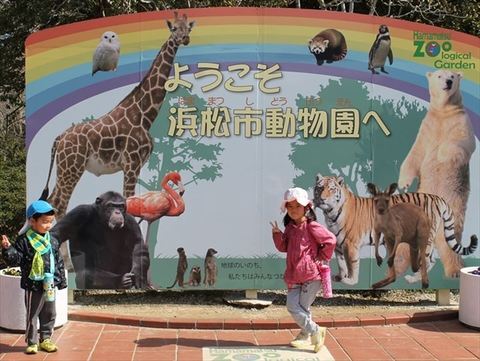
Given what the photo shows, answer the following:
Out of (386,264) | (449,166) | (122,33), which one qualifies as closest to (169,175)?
(122,33)

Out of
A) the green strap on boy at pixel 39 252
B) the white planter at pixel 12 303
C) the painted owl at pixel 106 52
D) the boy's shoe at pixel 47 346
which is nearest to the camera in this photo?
the green strap on boy at pixel 39 252

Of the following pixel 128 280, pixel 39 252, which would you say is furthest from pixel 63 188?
pixel 39 252

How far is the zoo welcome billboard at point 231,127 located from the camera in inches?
251

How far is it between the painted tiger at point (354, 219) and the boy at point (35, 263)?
2951 millimetres

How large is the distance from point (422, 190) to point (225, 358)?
304cm

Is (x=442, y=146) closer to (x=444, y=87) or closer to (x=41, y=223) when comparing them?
(x=444, y=87)

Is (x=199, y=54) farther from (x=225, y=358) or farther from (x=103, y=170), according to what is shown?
(x=225, y=358)

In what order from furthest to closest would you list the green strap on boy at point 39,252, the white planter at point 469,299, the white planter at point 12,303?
the white planter at point 469,299, the white planter at point 12,303, the green strap on boy at point 39,252

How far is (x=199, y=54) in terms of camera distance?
251 inches

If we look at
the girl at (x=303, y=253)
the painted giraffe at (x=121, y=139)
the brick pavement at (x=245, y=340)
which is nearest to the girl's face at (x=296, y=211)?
the girl at (x=303, y=253)

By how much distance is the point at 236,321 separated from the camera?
5.89m

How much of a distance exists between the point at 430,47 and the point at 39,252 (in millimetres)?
4676

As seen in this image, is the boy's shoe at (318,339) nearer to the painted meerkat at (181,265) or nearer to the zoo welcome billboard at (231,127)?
the zoo welcome billboard at (231,127)

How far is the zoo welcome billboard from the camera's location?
636 centimetres
